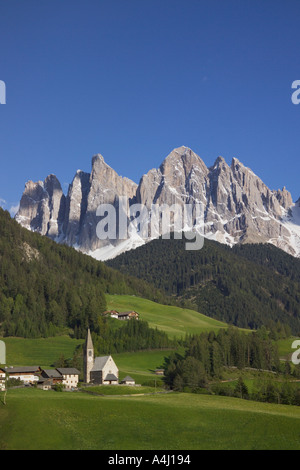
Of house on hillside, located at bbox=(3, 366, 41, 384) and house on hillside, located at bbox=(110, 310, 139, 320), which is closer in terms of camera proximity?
house on hillside, located at bbox=(3, 366, 41, 384)

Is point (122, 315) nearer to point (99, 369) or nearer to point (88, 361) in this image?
point (88, 361)

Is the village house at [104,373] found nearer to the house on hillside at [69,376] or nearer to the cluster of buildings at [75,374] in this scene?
the cluster of buildings at [75,374]

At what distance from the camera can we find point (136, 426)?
59969 mm

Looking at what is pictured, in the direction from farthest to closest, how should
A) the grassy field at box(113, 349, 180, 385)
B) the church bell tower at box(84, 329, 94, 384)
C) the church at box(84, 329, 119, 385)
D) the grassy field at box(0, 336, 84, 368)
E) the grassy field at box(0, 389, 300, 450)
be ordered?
the grassy field at box(0, 336, 84, 368) < the grassy field at box(113, 349, 180, 385) < the church bell tower at box(84, 329, 94, 384) < the church at box(84, 329, 119, 385) < the grassy field at box(0, 389, 300, 450)

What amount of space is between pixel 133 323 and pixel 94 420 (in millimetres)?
109082

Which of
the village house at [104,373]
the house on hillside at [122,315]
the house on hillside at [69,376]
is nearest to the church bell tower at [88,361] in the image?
the village house at [104,373]

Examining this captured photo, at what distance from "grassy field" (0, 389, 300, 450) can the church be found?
3690 cm

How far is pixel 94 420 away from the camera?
205ft

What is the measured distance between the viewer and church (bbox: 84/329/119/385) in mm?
111625

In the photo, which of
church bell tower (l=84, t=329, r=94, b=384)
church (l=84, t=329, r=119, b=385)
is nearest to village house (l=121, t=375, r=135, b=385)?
Answer: church (l=84, t=329, r=119, b=385)

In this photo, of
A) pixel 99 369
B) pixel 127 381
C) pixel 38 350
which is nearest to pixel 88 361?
pixel 99 369

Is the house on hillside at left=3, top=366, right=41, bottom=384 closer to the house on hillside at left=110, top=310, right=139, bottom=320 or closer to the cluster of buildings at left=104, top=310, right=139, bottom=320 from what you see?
the cluster of buildings at left=104, top=310, right=139, bottom=320
